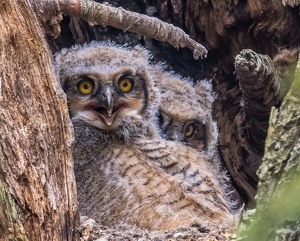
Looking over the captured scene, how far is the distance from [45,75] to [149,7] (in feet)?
7.89

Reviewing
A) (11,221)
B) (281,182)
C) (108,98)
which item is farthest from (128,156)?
(281,182)

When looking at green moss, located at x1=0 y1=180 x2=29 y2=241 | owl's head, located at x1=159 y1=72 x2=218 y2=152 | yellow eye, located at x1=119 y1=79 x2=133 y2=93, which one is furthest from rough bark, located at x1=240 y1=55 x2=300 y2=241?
owl's head, located at x1=159 y1=72 x2=218 y2=152

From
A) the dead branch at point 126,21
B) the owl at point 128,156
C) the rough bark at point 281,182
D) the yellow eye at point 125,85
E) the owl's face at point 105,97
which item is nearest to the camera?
the rough bark at point 281,182

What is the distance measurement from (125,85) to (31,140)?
5.72 ft

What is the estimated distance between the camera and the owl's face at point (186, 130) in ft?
14.2

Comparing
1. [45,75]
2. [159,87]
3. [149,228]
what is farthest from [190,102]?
[45,75]

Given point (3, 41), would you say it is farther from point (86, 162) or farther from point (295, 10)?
point (295, 10)

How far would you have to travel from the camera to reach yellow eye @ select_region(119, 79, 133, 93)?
418cm

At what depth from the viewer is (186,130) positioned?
4398 millimetres

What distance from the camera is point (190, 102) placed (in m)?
4.57

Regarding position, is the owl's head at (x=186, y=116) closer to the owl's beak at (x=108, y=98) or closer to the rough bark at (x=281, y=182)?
the owl's beak at (x=108, y=98)

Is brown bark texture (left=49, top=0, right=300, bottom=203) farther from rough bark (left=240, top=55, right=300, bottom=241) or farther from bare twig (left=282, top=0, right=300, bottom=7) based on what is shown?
rough bark (left=240, top=55, right=300, bottom=241)

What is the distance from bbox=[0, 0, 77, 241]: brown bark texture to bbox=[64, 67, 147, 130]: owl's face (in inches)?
55.5

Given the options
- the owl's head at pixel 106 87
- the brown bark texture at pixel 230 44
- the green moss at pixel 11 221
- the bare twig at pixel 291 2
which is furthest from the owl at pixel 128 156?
the green moss at pixel 11 221
